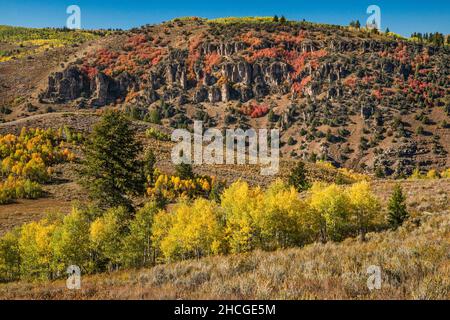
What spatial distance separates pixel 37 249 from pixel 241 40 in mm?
178776

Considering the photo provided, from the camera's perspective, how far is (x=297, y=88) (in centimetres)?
17100

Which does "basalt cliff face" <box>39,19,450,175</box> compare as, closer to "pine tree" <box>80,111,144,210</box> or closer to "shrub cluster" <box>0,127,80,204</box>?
"shrub cluster" <box>0,127,80,204</box>

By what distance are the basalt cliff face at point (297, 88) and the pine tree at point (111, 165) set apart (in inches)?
4302

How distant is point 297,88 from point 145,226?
15377 centimetres

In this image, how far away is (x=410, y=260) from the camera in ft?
→ 37.6

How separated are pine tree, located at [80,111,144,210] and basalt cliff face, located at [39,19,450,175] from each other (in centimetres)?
10928

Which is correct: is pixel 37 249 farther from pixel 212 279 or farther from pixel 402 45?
pixel 402 45

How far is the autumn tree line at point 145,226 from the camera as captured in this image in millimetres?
25578

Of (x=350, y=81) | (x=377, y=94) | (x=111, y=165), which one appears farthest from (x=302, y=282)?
(x=350, y=81)

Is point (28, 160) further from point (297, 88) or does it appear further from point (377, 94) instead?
point (377, 94)

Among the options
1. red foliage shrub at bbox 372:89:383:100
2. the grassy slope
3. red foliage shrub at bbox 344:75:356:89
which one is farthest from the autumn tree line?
red foliage shrub at bbox 344:75:356:89

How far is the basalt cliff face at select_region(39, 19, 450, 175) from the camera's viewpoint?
135125 millimetres

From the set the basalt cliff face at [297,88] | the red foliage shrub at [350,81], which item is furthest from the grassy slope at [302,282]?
the red foliage shrub at [350,81]
